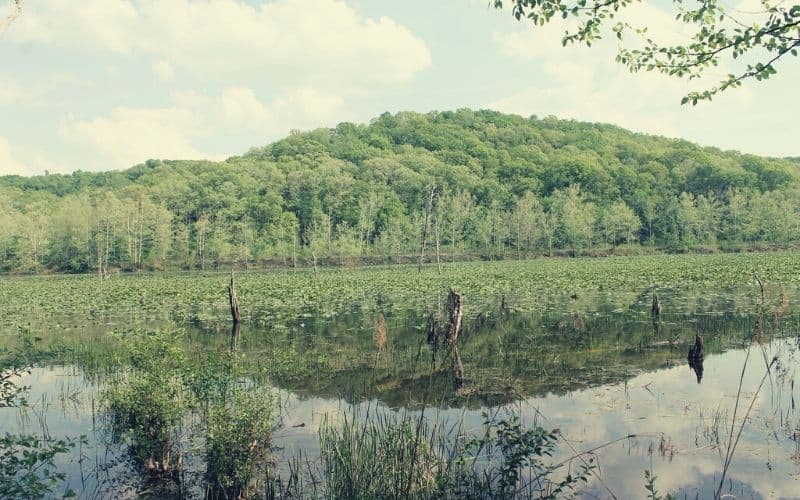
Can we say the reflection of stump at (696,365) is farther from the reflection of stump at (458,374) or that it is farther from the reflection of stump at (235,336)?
the reflection of stump at (235,336)

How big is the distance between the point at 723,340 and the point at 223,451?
15.1 m

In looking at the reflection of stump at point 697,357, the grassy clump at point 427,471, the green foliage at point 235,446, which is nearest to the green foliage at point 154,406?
the green foliage at point 235,446

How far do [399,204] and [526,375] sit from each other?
99005 millimetres

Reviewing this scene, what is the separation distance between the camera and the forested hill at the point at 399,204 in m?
85.4

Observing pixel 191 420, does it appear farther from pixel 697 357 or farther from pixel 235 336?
pixel 697 357

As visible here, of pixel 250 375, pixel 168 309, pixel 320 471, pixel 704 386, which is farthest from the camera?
pixel 168 309

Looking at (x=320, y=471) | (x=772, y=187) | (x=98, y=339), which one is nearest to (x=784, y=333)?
(x=320, y=471)

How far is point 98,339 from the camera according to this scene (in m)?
19.9

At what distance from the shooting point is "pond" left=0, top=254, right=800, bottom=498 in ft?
27.0

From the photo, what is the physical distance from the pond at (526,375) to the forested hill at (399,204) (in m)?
54.9

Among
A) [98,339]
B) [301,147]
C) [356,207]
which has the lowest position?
[98,339]

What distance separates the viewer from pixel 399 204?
111 m

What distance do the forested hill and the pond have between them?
54.9 meters

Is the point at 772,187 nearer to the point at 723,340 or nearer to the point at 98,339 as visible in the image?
the point at 723,340
